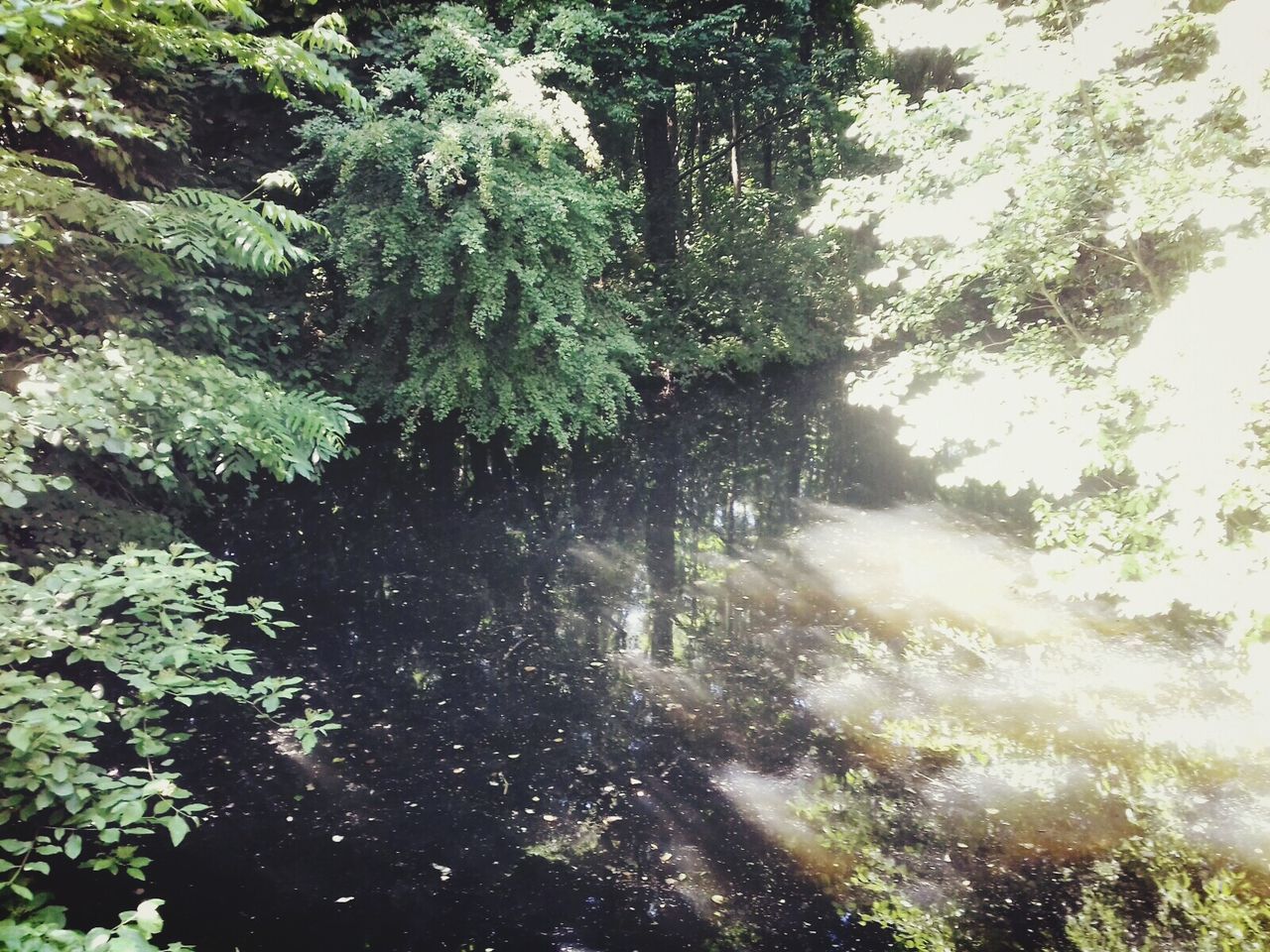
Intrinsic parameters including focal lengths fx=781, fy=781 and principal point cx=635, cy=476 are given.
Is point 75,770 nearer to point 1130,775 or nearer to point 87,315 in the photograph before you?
point 87,315

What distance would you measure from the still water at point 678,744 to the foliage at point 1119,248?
50.8 inches

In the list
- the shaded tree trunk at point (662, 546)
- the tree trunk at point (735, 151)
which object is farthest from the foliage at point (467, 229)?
the tree trunk at point (735, 151)

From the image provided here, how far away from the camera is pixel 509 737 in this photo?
213 inches

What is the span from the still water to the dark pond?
0.07 feet

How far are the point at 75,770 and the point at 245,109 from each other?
7748mm

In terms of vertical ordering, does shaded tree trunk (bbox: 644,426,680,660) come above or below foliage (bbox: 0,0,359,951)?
below

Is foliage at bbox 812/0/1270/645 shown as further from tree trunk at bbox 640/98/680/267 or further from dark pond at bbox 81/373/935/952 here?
tree trunk at bbox 640/98/680/267

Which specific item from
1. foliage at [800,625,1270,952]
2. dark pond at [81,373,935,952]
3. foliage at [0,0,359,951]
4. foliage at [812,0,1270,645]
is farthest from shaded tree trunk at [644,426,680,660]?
foliage at [0,0,359,951]

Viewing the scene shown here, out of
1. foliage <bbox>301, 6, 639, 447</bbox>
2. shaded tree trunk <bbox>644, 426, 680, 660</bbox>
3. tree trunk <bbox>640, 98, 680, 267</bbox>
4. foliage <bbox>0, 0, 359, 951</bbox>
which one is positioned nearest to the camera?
foliage <bbox>0, 0, 359, 951</bbox>

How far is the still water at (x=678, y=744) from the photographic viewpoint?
162 inches

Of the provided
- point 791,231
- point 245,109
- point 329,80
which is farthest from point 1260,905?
point 791,231

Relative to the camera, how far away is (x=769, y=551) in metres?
8.46

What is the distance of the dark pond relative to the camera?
160 inches

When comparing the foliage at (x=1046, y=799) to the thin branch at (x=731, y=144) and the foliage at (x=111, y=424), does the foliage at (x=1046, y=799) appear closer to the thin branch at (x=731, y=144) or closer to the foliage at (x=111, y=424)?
the foliage at (x=111, y=424)
